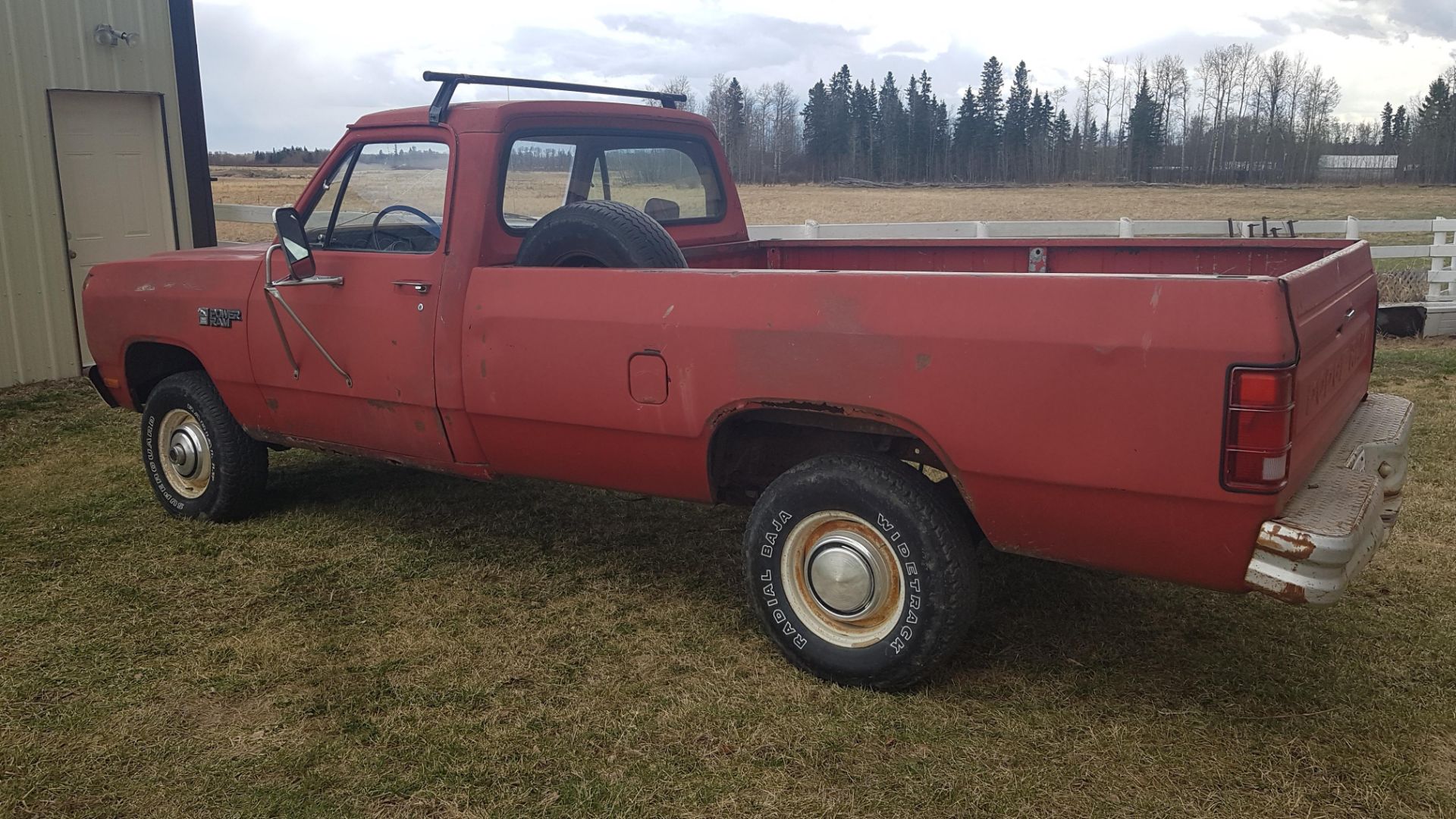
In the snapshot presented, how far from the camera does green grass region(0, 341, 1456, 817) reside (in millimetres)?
2953

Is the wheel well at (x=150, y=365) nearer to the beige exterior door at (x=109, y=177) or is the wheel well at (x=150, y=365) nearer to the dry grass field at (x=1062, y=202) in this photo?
the beige exterior door at (x=109, y=177)

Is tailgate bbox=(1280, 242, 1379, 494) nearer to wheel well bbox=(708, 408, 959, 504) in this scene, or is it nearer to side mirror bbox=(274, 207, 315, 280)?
wheel well bbox=(708, 408, 959, 504)

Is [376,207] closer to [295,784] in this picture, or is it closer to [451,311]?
[451,311]

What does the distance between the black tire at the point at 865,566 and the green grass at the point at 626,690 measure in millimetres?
132

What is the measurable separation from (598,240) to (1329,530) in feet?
8.22

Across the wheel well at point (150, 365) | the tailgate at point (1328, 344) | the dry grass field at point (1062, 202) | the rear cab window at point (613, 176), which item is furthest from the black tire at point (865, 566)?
the dry grass field at point (1062, 202)

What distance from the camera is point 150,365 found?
5.56 metres

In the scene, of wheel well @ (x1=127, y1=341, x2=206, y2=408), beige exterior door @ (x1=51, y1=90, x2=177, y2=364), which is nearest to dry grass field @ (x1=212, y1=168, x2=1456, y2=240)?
beige exterior door @ (x1=51, y1=90, x2=177, y2=364)

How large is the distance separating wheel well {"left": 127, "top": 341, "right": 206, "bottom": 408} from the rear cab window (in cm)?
209

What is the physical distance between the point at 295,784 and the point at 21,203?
7.89 meters

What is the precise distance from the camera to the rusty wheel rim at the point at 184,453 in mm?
5312

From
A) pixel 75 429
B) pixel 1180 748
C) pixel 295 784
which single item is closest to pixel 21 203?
pixel 75 429

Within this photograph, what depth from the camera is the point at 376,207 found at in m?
4.62

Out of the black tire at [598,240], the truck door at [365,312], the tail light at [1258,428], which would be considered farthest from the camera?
the truck door at [365,312]
